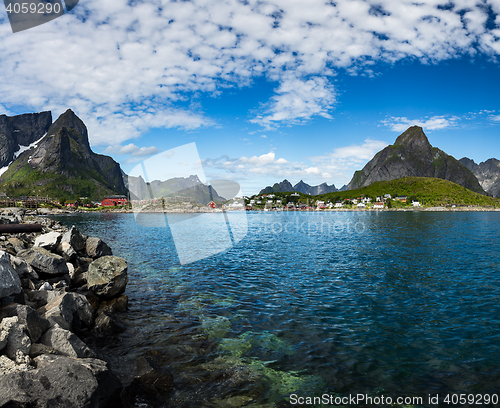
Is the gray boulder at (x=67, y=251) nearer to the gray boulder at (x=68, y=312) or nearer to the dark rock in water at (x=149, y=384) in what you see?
the gray boulder at (x=68, y=312)

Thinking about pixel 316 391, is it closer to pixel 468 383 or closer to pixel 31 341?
pixel 468 383

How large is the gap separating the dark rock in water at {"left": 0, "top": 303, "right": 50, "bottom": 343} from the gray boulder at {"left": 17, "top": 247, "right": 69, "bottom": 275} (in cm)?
872

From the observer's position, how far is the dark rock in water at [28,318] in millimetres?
8938

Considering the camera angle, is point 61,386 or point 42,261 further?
point 42,261

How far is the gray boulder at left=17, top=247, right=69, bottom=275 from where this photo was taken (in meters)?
16.7

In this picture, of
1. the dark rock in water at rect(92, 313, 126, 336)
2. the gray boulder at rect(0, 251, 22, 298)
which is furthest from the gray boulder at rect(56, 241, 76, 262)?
the gray boulder at rect(0, 251, 22, 298)

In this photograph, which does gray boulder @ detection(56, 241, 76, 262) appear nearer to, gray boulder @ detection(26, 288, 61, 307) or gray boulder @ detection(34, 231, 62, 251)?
gray boulder @ detection(34, 231, 62, 251)

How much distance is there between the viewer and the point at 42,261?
1709cm

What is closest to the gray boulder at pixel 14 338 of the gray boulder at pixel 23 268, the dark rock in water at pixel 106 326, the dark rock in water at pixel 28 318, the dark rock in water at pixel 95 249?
the dark rock in water at pixel 28 318

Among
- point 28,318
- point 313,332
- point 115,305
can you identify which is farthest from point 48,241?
point 313,332

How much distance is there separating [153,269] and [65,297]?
682 inches

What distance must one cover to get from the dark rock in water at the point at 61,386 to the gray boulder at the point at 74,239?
19116 mm

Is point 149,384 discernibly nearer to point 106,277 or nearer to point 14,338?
point 14,338

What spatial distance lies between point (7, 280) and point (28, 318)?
7.78 ft
